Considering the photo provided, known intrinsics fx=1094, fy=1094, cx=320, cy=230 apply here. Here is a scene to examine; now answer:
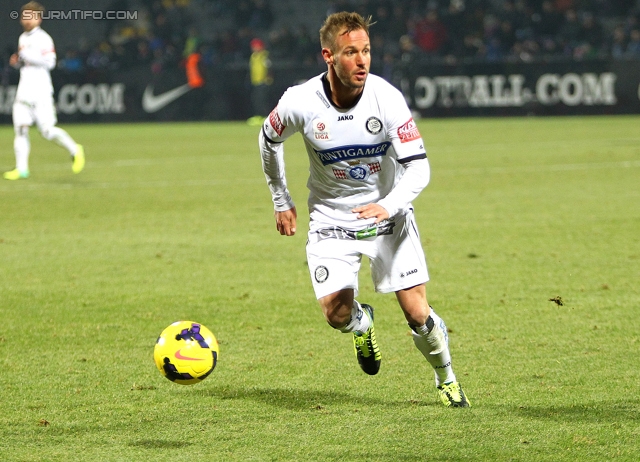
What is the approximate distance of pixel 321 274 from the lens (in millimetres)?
5289

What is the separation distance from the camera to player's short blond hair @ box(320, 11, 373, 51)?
5.01 meters

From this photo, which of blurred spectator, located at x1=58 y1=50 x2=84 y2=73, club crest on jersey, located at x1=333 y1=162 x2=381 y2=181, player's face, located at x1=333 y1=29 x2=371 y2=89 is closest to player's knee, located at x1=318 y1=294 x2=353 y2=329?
club crest on jersey, located at x1=333 y1=162 x2=381 y2=181

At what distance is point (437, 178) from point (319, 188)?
10504 millimetres

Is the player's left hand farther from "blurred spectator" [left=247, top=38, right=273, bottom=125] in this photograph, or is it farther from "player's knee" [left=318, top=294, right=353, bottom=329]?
"blurred spectator" [left=247, top=38, right=273, bottom=125]

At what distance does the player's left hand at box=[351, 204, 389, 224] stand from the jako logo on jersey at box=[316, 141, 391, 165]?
1.29ft

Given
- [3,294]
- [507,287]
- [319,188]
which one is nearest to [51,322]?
[3,294]

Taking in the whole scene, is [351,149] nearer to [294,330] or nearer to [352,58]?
[352,58]

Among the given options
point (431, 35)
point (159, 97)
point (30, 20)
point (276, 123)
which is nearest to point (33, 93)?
point (30, 20)

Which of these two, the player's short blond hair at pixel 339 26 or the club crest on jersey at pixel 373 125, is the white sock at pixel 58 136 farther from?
the club crest on jersey at pixel 373 125

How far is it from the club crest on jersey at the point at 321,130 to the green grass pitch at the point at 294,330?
48.8 inches

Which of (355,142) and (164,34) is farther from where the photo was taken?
(164,34)

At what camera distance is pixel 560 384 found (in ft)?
17.5

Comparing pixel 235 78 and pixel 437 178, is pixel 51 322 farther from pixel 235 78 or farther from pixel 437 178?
pixel 235 78

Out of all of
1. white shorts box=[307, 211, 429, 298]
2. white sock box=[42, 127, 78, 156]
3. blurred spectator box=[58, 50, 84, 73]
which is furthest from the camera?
blurred spectator box=[58, 50, 84, 73]
